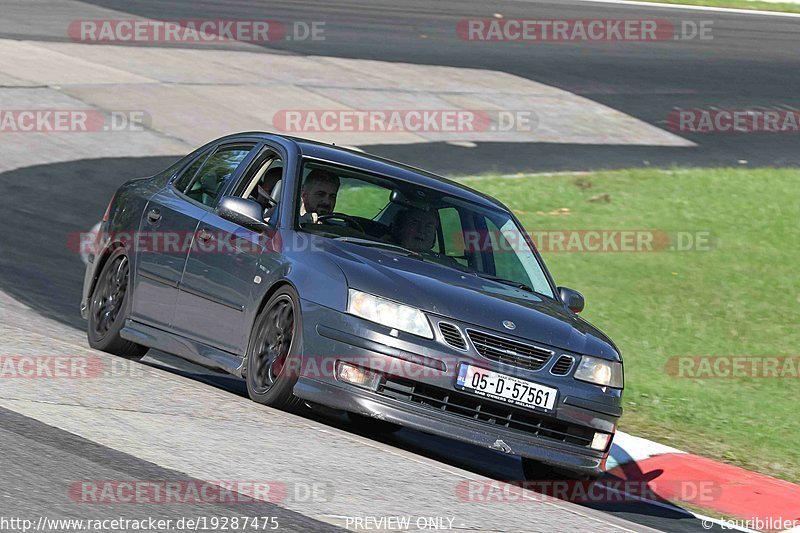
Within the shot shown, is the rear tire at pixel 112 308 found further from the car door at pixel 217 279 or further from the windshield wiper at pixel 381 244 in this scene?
the windshield wiper at pixel 381 244

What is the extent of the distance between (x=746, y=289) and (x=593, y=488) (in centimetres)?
629

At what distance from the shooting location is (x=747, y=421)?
404 inches

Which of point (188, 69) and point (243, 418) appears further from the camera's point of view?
point (188, 69)

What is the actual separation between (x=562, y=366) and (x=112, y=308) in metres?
3.40

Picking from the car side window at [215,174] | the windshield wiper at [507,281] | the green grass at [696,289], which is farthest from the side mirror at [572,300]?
the car side window at [215,174]

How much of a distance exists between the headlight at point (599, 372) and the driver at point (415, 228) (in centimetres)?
127

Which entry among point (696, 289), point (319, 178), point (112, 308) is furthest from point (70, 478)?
point (696, 289)

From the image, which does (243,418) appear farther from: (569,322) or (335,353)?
(569,322)

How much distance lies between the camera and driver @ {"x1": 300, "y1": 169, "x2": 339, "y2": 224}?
26.9ft

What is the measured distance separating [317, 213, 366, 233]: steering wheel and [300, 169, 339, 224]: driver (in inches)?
1.0

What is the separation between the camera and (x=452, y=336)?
23.5 feet

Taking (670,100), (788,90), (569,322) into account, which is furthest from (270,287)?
(788,90)

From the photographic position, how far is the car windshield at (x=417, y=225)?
26.7 feet

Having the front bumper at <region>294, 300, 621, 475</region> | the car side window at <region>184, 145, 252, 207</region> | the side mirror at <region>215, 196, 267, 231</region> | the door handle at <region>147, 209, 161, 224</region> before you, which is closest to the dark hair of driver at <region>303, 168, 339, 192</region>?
the side mirror at <region>215, 196, 267, 231</region>
